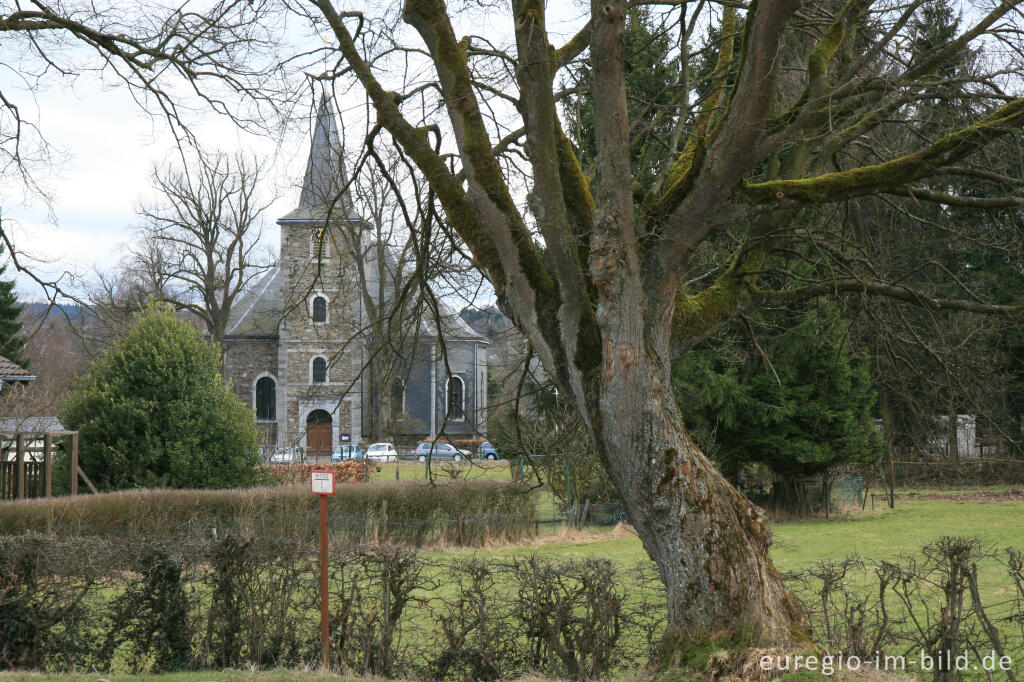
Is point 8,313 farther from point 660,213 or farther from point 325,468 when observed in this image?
point 660,213

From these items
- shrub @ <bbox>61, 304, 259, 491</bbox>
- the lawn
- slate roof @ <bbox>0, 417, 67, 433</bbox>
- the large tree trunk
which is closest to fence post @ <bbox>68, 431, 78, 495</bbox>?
shrub @ <bbox>61, 304, 259, 491</bbox>

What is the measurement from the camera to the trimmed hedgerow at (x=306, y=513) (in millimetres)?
12711

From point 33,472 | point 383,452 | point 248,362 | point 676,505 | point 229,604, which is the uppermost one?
point 248,362

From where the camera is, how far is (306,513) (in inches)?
581

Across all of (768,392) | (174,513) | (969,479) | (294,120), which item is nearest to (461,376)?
(969,479)

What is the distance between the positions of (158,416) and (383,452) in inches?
919

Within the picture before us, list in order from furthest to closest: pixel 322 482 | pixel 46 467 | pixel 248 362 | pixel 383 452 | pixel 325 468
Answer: pixel 248 362 < pixel 383 452 < pixel 325 468 < pixel 46 467 < pixel 322 482

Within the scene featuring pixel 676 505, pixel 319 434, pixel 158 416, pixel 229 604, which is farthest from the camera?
pixel 319 434

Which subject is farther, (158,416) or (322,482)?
(158,416)

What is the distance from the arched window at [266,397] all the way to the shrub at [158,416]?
26081mm

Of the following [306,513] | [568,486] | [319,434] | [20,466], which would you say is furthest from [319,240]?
[319,434]

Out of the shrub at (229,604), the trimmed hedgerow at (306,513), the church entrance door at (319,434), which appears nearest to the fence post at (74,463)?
the trimmed hedgerow at (306,513)

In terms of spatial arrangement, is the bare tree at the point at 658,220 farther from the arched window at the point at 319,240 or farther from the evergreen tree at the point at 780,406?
the evergreen tree at the point at 780,406

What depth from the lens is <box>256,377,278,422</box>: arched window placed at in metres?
44.1
